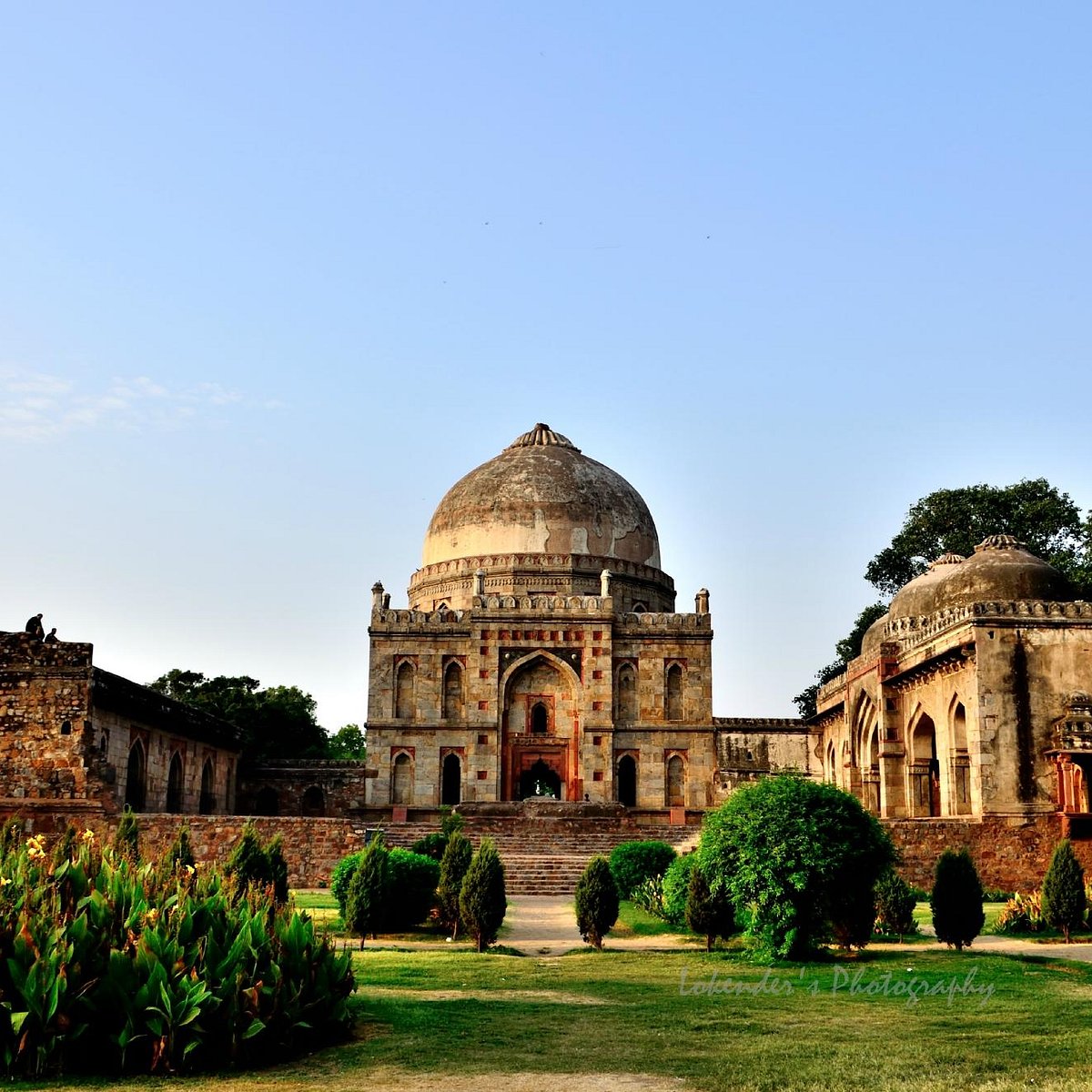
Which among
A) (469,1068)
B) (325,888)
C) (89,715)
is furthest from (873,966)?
(89,715)

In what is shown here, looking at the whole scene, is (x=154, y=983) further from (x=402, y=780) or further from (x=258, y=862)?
(x=402, y=780)

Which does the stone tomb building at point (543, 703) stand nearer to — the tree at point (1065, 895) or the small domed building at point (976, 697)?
the small domed building at point (976, 697)

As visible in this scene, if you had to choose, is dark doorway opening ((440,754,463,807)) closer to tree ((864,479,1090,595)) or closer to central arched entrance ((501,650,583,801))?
central arched entrance ((501,650,583,801))

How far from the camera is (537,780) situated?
37.2m

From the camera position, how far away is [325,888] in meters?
22.3

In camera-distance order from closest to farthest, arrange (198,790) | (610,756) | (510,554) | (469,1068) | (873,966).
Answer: (469,1068) < (873,966) < (198,790) < (610,756) < (510,554)

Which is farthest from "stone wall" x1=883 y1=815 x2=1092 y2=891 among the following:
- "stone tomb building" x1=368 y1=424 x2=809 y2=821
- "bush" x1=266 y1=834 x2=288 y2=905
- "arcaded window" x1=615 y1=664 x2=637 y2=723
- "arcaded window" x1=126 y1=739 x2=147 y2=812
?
"arcaded window" x1=126 y1=739 x2=147 y2=812

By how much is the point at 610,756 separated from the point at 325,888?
1442cm

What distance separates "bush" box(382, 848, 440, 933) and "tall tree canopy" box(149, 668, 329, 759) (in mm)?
29918

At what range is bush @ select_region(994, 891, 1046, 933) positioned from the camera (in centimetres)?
1672

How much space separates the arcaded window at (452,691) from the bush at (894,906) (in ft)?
70.3

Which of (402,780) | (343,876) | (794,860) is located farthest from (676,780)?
(794,860)

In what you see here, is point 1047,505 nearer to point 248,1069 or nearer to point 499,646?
point 499,646

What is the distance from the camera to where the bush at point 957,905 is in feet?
47.1
